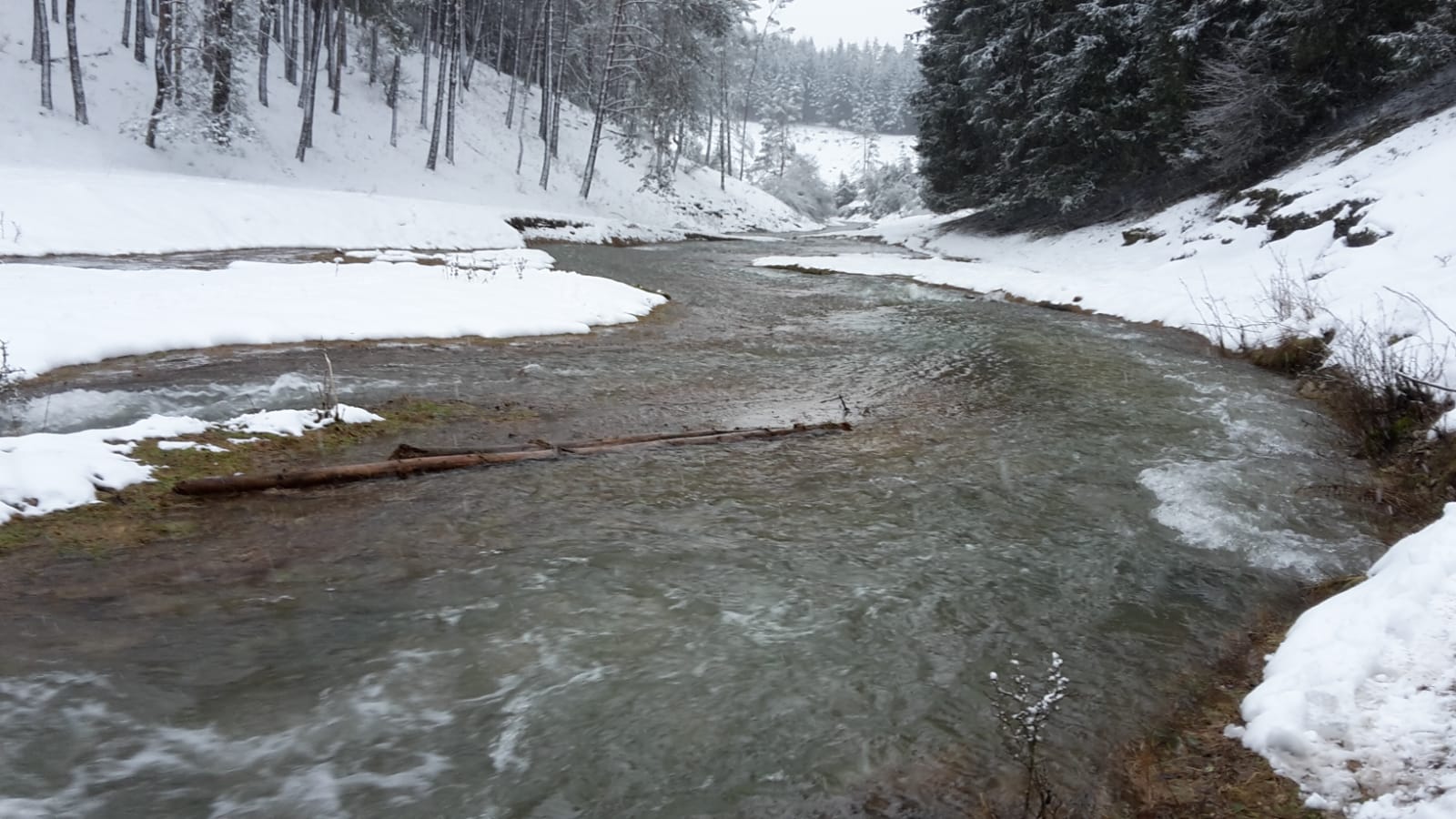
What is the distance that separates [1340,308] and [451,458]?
37.8 feet

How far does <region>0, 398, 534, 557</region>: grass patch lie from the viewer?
4.95 meters

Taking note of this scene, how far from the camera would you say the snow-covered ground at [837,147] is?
385ft

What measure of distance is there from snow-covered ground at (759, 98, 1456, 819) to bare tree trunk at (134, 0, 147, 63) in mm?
25309

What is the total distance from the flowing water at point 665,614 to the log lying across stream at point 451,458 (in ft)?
0.55

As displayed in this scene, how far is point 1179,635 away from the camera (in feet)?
14.4

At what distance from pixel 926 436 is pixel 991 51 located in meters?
24.0

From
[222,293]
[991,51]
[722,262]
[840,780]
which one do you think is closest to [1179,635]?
[840,780]

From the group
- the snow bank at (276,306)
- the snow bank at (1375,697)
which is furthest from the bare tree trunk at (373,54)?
the snow bank at (1375,697)

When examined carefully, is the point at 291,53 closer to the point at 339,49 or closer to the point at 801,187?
the point at 339,49

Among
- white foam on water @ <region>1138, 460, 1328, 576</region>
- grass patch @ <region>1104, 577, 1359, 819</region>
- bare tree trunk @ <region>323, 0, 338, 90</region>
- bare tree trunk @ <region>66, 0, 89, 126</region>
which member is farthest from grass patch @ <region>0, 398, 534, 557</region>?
bare tree trunk @ <region>323, 0, 338, 90</region>

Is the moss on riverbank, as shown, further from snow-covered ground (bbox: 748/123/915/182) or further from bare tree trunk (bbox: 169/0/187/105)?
snow-covered ground (bbox: 748/123/915/182)

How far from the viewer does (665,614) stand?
4551mm

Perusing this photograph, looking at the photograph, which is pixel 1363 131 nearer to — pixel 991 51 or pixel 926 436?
pixel 991 51

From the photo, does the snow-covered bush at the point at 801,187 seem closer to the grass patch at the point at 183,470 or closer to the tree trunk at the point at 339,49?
the tree trunk at the point at 339,49
